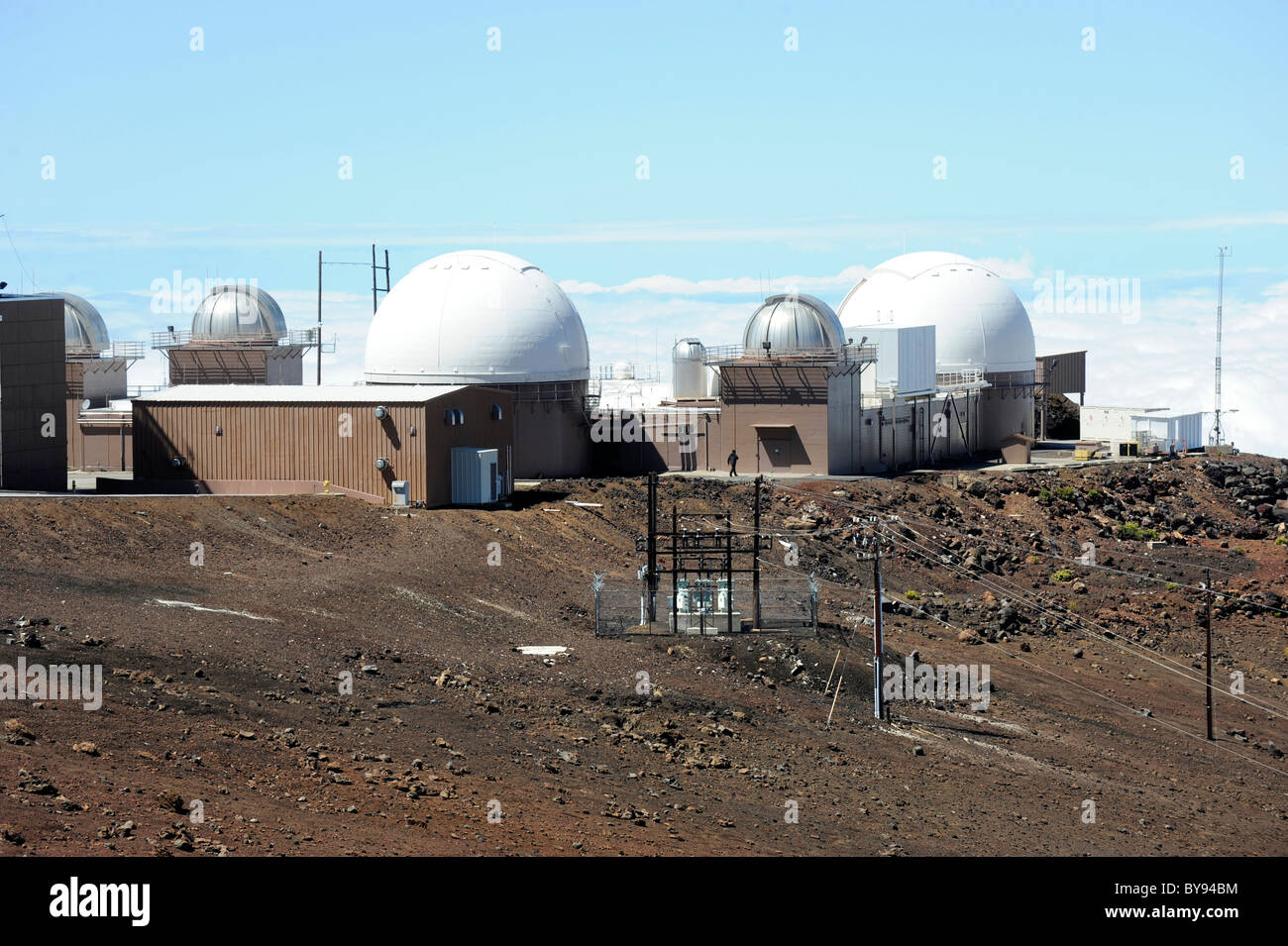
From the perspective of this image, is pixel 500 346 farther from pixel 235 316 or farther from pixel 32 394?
pixel 32 394

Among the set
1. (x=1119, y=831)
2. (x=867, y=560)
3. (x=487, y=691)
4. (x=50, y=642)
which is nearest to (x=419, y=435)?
(x=867, y=560)

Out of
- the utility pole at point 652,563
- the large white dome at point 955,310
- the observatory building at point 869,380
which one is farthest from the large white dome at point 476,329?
the utility pole at point 652,563

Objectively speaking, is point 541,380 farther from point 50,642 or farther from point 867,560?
point 50,642

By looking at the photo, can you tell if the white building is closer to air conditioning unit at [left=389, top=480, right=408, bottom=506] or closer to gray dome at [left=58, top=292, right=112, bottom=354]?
air conditioning unit at [left=389, top=480, right=408, bottom=506]

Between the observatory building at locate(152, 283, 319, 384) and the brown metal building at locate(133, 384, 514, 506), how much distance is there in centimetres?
1497

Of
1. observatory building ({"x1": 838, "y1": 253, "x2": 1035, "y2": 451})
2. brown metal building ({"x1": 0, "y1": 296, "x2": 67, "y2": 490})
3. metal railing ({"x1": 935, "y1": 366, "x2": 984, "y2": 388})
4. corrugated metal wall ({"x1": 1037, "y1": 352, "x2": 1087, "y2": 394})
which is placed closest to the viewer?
brown metal building ({"x1": 0, "y1": 296, "x2": 67, "y2": 490})

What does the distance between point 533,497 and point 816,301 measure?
13049 mm

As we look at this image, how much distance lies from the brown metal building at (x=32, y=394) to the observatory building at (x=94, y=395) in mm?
8537

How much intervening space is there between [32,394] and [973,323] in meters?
37.8

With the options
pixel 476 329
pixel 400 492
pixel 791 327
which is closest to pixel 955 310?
pixel 791 327

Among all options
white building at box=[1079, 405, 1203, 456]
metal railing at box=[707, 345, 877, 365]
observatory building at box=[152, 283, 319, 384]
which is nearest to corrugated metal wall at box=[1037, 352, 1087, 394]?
white building at box=[1079, 405, 1203, 456]

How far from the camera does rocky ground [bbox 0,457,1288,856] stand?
1858 cm

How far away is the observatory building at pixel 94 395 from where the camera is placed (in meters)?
51.3

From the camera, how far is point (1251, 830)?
81.6 ft
